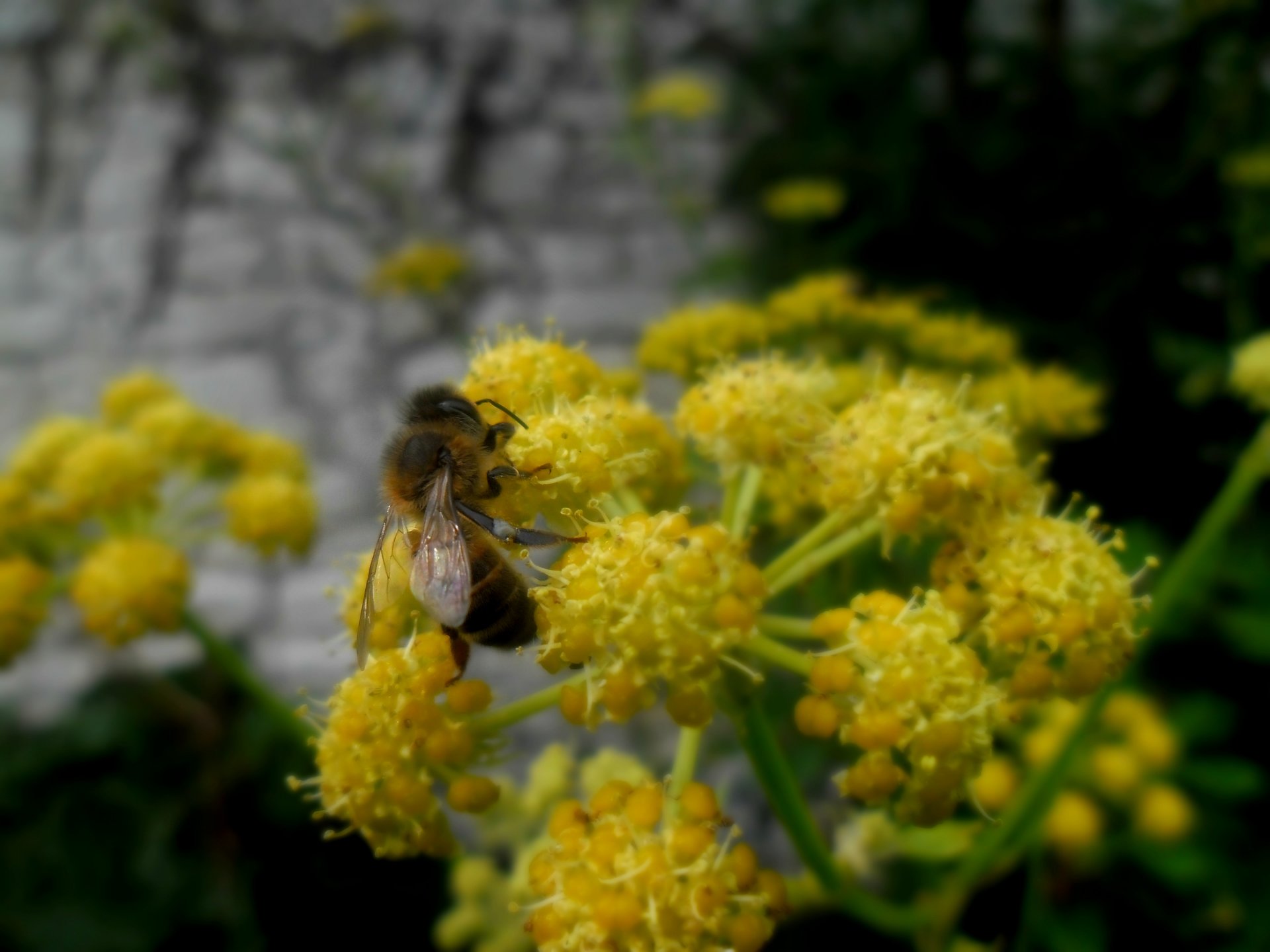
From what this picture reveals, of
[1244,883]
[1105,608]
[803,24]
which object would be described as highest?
[803,24]

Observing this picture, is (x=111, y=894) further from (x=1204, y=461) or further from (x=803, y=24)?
(x=803, y=24)

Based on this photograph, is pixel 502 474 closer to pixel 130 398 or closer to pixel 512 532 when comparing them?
pixel 512 532

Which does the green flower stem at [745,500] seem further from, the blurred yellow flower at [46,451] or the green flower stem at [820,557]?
the blurred yellow flower at [46,451]

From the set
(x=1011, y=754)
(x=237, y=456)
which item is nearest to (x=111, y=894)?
(x=237, y=456)

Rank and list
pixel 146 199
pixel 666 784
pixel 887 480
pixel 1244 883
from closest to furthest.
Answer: pixel 666 784, pixel 887 480, pixel 1244 883, pixel 146 199

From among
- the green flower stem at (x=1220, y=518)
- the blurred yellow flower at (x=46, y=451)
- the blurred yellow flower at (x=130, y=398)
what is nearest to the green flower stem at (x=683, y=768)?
the green flower stem at (x=1220, y=518)

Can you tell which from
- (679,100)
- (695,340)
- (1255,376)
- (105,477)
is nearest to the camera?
(1255,376)

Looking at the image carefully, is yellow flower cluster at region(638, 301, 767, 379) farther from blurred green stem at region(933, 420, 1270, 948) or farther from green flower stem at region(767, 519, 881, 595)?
blurred green stem at region(933, 420, 1270, 948)

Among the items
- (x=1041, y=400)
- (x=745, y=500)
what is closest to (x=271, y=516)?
(x=745, y=500)
